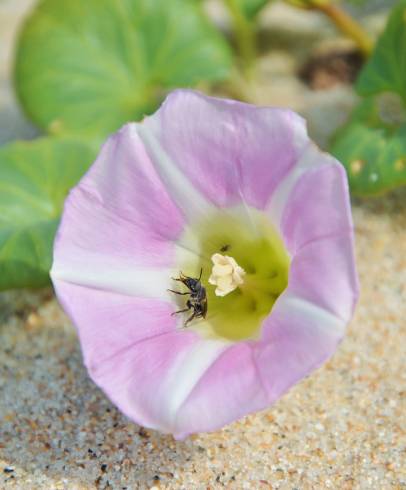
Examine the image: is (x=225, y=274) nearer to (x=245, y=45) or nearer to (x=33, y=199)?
(x=33, y=199)

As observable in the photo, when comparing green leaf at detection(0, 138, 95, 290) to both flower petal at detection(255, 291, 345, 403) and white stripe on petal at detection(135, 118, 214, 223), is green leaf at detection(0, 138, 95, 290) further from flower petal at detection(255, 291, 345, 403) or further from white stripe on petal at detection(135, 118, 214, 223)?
flower petal at detection(255, 291, 345, 403)

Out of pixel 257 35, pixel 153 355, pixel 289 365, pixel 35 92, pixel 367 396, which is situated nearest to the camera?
pixel 289 365

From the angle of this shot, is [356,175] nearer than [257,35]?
Yes

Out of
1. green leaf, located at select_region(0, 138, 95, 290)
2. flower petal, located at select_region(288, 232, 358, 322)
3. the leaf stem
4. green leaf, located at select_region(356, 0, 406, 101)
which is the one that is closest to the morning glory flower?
flower petal, located at select_region(288, 232, 358, 322)

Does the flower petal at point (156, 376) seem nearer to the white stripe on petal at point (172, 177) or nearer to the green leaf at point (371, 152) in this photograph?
the white stripe on petal at point (172, 177)

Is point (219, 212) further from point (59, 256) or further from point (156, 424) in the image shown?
point (156, 424)

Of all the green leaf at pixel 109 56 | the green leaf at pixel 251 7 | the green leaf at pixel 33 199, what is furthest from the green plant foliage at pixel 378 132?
the green leaf at pixel 33 199

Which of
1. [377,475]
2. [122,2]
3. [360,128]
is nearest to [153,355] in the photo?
[377,475]
